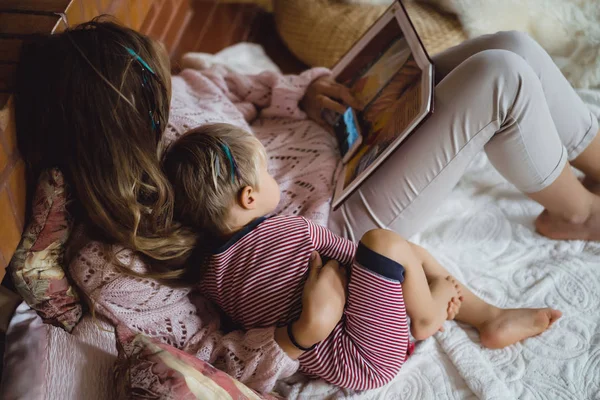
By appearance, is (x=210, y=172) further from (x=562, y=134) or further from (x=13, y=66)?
(x=562, y=134)

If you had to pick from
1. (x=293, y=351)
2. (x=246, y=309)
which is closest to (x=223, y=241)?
(x=246, y=309)

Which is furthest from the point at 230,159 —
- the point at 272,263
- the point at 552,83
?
the point at 552,83

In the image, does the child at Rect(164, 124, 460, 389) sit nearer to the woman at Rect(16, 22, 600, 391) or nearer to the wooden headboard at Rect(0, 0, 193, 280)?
the woman at Rect(16, 22, 600, 391)

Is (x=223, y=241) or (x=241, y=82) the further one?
(x=241, y=82)

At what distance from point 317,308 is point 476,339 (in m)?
0.40

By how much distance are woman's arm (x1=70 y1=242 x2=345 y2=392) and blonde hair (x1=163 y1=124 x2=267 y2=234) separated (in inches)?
5.0

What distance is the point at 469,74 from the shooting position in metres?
1.06

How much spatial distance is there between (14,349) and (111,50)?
48cm

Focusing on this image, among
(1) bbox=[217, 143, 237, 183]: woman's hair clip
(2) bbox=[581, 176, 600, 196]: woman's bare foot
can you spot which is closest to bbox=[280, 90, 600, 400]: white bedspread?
(2) bbox=[581, 176, 600, 196]: woman's bare foot

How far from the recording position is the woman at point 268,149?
2.72 ft

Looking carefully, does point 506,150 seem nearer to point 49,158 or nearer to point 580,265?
point 580,265

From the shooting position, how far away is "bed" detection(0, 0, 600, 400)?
2.86 ft

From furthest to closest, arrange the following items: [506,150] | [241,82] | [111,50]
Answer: [241,82]
[506,150]
[111,50]

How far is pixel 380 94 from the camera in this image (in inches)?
48.4
